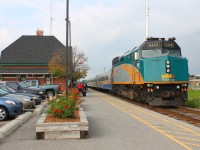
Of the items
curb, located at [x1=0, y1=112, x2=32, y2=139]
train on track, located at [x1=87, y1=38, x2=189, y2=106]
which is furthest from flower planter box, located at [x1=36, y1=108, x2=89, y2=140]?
train on track, located at [x1=87, y1=38, x2=189, y2=106]

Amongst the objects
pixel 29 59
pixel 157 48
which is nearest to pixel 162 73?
pixel 157 48

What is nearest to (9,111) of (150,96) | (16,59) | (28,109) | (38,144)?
(28,109)

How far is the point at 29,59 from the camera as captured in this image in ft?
201

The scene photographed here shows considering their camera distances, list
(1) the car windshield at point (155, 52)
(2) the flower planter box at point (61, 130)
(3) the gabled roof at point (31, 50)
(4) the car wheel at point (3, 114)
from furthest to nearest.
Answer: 1. (3) the gabled roof at point (31, 50)
2. (1) the car windshield at point (155, 52)
3. (4) the car wheel at point (3, 114)
4. (2) the flower planter box at point (61, 130)

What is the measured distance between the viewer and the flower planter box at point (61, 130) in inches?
378

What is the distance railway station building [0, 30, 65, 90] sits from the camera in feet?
190

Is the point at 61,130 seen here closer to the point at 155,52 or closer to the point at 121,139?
the point at 121,139

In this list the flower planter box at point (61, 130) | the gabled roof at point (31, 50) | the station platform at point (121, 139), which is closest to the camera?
the station platform at point (121, 139)

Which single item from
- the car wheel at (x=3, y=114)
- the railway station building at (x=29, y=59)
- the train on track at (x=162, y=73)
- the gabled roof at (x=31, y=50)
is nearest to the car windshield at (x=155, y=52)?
the train on track at (x=162, y=73)

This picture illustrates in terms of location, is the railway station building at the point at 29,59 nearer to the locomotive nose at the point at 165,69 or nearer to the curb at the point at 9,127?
the locomotive nose at the point at 165,69

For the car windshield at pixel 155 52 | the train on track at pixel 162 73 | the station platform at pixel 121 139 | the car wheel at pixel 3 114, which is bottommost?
the station platform at pixel 121 139

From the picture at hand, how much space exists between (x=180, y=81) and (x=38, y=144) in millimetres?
14154

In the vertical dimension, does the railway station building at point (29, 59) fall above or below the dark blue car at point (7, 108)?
above

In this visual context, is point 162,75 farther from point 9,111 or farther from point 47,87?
point 47,87
